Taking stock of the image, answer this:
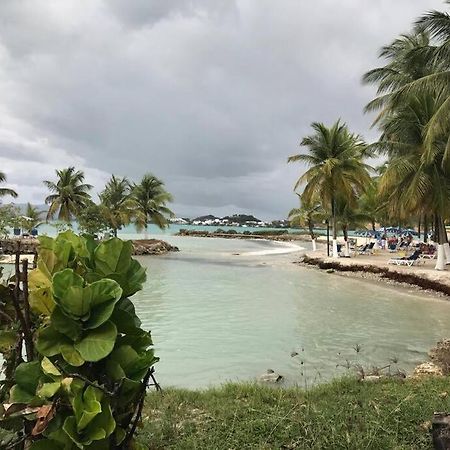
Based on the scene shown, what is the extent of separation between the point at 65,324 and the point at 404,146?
20.3 metres

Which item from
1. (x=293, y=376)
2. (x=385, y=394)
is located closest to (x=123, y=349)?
(x=385, y=394)

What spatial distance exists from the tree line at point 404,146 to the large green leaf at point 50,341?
45.6 ft

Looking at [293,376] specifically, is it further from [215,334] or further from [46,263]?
[46,263]

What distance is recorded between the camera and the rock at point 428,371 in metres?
5.75

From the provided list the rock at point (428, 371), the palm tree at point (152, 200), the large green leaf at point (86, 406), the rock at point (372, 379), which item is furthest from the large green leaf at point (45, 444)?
the palm tree at point (152, 200)

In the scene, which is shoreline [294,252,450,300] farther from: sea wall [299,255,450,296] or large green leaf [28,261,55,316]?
large green leaf [28,261,55,316]

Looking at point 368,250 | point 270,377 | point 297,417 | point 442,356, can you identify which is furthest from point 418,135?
point 297,417

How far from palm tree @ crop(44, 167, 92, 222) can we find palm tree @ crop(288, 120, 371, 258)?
19273mm

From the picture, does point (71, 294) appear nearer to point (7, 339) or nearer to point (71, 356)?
point (71, 356)

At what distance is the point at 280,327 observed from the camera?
9875 millimetres

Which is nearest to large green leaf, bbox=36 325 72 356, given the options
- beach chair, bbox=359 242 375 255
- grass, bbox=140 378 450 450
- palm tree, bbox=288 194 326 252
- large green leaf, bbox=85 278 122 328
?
large green leaf, bbox=85 278 122 328

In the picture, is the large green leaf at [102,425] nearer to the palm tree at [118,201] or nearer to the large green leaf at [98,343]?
the large green leaf at [98,343]

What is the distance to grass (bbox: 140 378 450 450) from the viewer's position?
3131 millimetres

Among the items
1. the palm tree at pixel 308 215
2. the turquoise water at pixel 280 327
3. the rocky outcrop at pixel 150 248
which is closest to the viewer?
the turquoise water at pixel 280 327
